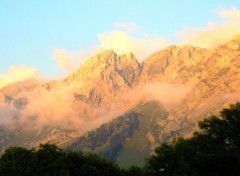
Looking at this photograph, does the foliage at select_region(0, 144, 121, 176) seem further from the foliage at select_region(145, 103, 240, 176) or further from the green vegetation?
the foliage at select_region(145, 103, 240, 176)

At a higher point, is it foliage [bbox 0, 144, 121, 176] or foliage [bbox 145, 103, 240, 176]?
foliage [bbox 0, 144, 121, 176]

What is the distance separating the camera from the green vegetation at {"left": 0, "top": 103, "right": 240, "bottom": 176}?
78500mm

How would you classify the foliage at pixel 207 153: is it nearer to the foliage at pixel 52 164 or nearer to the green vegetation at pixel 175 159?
the green vegetation at pixel 175 159

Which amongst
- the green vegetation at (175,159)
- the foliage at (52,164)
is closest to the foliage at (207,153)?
the green vegetation at (175,159)

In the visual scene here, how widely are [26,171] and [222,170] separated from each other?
40998 millimetres

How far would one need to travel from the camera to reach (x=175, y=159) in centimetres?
9062

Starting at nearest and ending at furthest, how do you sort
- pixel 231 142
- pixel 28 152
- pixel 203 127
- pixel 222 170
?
1. pixel 222 170
2. pixel 231 142
3. pixel 203 127
4. pixel 28 152

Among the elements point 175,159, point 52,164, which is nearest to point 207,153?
Answer: point 175,159

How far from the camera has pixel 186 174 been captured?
80.8 m

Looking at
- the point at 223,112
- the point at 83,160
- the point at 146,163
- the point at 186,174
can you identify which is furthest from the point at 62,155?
the point at 223,112

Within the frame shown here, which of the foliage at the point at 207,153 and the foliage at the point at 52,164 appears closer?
the foliage at the point at 207,153

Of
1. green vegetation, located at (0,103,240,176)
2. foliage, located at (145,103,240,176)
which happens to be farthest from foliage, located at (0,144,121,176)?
foliage, located at (145,103,240,176)

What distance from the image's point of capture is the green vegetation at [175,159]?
7850 centimetres

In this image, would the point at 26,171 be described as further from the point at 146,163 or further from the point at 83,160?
the point at 146,163
